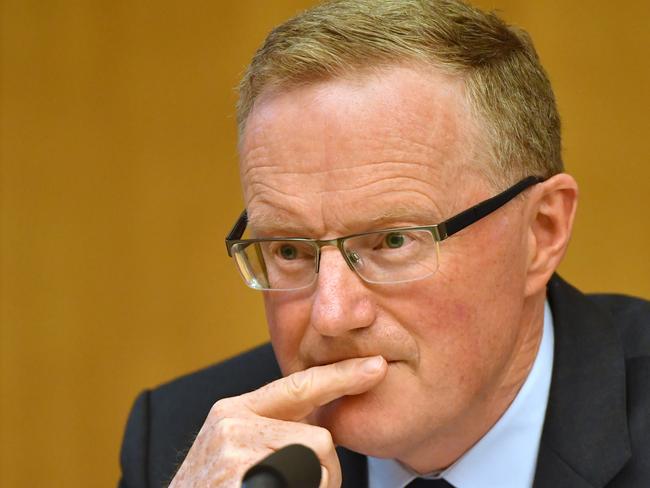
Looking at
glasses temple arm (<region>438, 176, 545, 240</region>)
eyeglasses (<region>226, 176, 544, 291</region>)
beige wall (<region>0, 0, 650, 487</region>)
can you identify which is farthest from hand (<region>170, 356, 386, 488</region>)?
beige wall (<region>0, 0, 650, 487</region>)

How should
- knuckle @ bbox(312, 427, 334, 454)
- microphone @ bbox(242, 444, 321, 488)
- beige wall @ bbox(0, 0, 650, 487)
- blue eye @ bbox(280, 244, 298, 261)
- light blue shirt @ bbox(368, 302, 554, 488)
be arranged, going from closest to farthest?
microphone @ bbox(242, 444, 321, 488)
knuckle @ bbox(312, 427, 334, 454)
blue eye @ bbox(280, 244, 298, 261)
light blue shirt @ bbox(368, 302, 554, 488)
beige wall @ bbox(0, 0, 650, 487)

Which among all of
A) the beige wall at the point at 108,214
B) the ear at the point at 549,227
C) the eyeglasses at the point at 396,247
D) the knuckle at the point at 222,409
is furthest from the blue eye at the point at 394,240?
the beige wall at the point at 108,214

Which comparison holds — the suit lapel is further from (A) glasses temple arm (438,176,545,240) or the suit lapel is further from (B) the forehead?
(B) the forehead

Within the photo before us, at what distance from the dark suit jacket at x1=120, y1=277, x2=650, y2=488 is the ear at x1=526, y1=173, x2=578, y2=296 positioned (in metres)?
0.22

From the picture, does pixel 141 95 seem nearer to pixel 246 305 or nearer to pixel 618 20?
pixel 246 305

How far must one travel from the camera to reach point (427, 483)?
227cm

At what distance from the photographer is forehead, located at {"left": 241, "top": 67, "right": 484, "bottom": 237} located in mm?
1966

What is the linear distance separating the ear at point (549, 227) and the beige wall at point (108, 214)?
62.4 inches

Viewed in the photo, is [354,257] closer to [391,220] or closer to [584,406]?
[391,220]

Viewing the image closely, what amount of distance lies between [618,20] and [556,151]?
3.75ft

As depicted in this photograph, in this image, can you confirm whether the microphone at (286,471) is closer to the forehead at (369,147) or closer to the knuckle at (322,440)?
the knuckle at (322,440)

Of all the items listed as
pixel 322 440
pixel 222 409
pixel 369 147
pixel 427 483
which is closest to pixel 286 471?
pixel 322 440

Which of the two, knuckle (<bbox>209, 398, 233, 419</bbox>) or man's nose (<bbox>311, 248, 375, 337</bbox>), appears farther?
knuckle (<bbox>209, 398, 233, 419</bbox>)

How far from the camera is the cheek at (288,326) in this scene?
6.70ft
